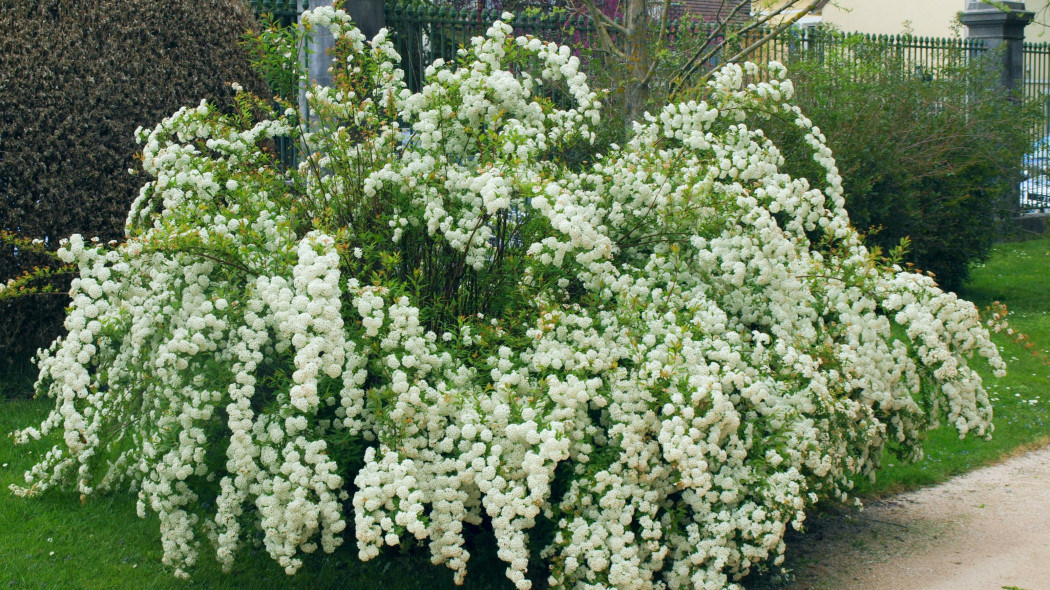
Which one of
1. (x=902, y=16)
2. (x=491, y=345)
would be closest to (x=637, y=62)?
(x=491, y=345)

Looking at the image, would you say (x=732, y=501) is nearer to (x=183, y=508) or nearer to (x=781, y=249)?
(x=781, y=249)

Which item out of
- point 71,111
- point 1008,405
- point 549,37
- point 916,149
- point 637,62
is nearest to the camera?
point 71,111

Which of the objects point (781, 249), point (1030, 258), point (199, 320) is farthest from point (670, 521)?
point (1030, 258)

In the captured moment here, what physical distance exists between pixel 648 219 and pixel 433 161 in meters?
1.00

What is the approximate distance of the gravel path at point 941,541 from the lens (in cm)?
411

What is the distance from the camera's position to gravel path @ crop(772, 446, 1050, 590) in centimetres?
411

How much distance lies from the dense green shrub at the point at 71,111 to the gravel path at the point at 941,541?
4626mm

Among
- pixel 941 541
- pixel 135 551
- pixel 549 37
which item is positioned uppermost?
pixel 549 37

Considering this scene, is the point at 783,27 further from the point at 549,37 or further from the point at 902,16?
the point at 902,16

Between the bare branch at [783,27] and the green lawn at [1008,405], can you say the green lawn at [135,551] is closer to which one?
the green lawn at [1008,405]

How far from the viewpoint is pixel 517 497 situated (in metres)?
3.24

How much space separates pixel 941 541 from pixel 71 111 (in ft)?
18.3

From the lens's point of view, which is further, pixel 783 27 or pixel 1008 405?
pixel 1008 405

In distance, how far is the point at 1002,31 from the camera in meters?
15.3
